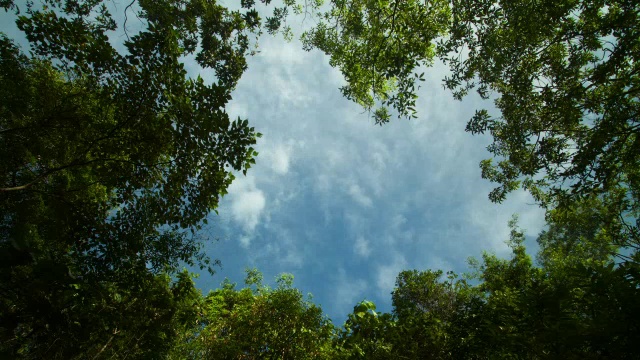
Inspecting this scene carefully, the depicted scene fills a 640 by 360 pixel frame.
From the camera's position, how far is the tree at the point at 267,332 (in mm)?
11578

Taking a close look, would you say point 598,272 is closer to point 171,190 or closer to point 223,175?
point 223,175

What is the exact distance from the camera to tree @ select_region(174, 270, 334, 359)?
38.0 ft

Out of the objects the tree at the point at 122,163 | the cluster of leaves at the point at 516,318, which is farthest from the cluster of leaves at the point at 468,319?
the tree at the point at 122,163

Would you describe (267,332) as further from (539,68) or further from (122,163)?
(539,68)

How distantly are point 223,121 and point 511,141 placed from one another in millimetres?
8766

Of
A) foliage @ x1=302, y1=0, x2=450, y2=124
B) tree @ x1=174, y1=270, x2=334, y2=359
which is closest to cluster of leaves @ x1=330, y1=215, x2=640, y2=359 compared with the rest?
tree @ x1=174, y1=270, x2=334, y2=359

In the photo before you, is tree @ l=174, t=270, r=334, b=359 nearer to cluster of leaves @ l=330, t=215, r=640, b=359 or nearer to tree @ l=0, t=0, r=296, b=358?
cluster of leaves @ l=330, t=215, r=640, b=359

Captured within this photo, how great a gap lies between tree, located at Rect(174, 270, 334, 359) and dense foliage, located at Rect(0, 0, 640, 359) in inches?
2.6

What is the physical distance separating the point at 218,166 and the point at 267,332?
7931 millimetres

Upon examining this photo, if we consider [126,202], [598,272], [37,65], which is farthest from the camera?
[37,65]

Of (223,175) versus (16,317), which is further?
(223,175)

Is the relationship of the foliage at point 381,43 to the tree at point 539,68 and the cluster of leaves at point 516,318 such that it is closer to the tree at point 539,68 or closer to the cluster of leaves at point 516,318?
the tree at point 539,68

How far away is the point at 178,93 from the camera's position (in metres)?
6.96

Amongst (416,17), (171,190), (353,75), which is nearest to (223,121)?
(171,190)
